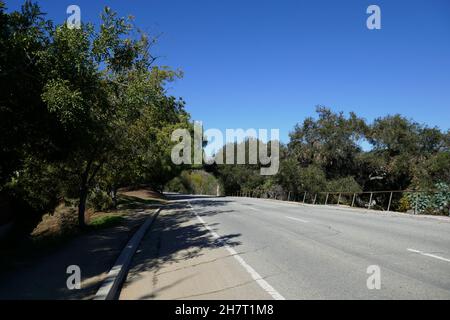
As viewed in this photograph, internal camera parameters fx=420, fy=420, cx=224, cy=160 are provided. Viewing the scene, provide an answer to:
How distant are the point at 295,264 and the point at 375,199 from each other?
4095 cm

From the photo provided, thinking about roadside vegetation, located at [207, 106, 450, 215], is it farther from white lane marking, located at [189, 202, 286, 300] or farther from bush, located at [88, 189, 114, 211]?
white lane marking, located at [189, 202, 286, 300]

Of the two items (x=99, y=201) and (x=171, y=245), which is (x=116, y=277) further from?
(x=99, y=201)

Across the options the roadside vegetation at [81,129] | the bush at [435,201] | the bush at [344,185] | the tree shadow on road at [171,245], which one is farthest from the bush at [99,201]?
the bush at [344,185]

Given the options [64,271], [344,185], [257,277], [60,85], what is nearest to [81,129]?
[60,85]

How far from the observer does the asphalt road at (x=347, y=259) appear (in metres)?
6.49

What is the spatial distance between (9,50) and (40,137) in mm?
2383

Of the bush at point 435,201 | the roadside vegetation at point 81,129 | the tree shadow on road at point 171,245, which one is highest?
the roadside vegetation at point 81,129

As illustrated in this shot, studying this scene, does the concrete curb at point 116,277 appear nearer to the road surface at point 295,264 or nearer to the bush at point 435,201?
the road surface at point 295,264

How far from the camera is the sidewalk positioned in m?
6.95

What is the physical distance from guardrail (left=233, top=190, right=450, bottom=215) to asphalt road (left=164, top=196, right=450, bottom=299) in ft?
28.1

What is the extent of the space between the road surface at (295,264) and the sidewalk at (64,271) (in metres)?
0.68

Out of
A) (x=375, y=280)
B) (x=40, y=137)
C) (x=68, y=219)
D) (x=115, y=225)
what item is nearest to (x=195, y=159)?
(x=68, y=219)
